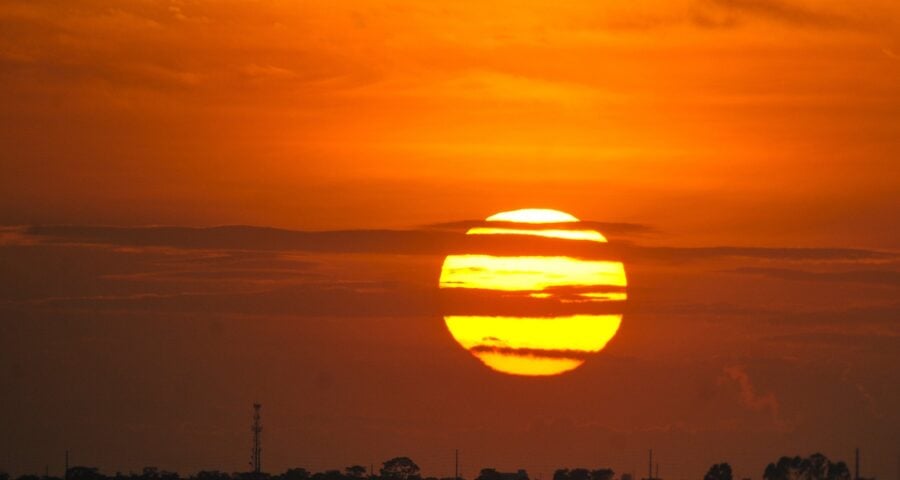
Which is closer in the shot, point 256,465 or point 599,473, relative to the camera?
point 256,465

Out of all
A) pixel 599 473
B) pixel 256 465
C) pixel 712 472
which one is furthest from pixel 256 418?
pixel 599 473

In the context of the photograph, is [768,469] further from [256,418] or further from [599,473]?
[256,418]

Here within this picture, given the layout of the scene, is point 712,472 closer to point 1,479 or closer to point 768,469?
point 768,469

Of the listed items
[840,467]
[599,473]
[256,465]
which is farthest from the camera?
[599,473]

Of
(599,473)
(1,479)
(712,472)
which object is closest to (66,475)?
(1,479)

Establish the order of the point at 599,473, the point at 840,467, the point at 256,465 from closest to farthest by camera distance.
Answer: the point at 256,465 → the point at 840,467 → the point at 599,473

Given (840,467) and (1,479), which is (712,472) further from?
(1,479)

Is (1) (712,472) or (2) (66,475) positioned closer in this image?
(1) (712,472)

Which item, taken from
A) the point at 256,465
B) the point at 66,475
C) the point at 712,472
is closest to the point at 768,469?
the point at 712,472
